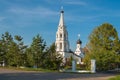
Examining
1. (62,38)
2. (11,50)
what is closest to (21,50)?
(11,50)

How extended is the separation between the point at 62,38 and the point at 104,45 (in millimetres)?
57688

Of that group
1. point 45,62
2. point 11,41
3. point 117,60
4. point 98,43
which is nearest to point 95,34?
point 98,43

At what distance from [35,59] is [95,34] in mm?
9182

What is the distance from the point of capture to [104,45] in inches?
1591

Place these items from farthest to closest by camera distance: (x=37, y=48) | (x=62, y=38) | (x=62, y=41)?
(x=62, y=41) < (x=62, y=38) < (x=37, y=48)

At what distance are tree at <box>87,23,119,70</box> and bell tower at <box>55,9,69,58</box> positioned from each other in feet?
167

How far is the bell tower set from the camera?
93.2m

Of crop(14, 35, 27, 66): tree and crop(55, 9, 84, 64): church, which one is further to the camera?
crop(55, 9, 84, 64): church

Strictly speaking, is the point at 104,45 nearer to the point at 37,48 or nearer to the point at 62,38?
the point at 37,48

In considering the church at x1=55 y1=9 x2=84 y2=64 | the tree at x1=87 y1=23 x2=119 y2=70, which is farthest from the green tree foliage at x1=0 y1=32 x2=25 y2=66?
the church at x1=55 y1=9 x2=84 y2=64

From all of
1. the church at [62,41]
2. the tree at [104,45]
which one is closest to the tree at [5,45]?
the tree at [104,45]

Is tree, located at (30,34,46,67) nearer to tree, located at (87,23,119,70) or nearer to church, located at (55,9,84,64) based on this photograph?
tree, located at (87,23,119,70)

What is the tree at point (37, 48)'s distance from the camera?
36.8m

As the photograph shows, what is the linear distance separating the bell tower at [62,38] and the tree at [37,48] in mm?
55031
